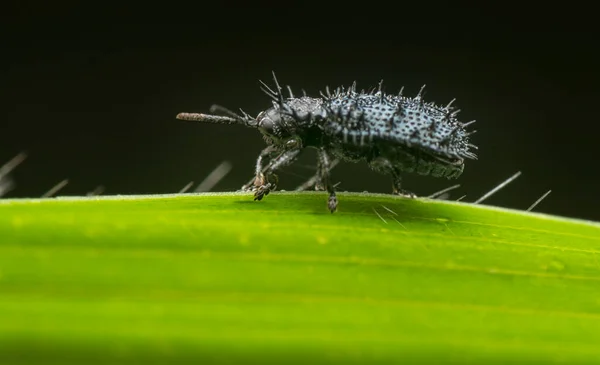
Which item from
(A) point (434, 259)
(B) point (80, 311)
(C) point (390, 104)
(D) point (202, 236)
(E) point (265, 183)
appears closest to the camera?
(B) point (80, 311)

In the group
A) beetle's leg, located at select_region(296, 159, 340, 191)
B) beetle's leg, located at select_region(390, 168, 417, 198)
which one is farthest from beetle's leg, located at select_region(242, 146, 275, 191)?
beetle's leg, located at select_region(390, 168, 417, 198)

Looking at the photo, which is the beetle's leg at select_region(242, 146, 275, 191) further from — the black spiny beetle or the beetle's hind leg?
the beetle's hind leg

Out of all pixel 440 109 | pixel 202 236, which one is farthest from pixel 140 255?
pixel 440 109

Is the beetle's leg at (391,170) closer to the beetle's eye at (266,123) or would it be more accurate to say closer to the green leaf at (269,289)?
the beetle's eye at (266,123)

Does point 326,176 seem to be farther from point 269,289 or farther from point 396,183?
→ point 269,289

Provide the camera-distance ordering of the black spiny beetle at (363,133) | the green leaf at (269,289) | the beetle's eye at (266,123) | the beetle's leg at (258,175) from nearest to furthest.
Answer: the green leaf at (269,289) < the beetle's leg at (258,175) < the black spiny beetle at (363,133) < the beetle's eye at (266,123)

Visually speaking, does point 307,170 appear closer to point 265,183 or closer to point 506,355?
point 265,183

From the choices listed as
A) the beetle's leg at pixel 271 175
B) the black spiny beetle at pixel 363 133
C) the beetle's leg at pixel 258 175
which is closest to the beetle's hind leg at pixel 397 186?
the black spiny beetle at pixel 363 133
